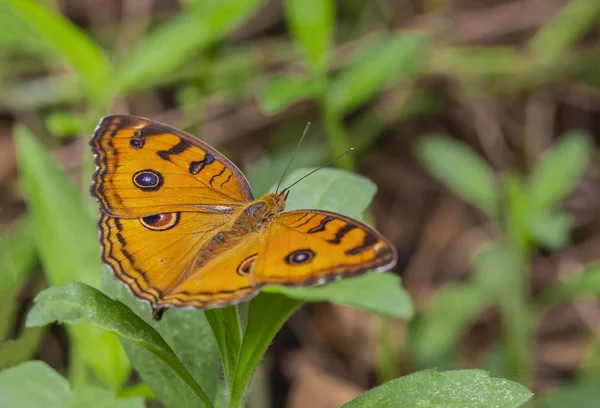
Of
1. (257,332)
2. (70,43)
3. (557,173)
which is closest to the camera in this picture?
(257,332)

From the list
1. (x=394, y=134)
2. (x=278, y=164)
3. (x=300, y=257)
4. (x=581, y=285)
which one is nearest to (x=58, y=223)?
(x=300, y=257)

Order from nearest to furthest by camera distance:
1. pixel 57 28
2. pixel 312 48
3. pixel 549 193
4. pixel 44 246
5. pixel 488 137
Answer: pixel 44 246 → pixel 57 28 → pixel 312 48 → pixel 549 193 → pixel 488 137

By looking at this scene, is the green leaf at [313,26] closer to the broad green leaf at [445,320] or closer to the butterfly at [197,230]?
the butterfly at [197,230]

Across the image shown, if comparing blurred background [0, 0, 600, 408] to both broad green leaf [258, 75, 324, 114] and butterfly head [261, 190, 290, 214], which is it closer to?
broad green leaf [258, 75, 324, 114]

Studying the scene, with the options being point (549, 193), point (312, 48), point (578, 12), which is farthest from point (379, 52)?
point (578, 12)

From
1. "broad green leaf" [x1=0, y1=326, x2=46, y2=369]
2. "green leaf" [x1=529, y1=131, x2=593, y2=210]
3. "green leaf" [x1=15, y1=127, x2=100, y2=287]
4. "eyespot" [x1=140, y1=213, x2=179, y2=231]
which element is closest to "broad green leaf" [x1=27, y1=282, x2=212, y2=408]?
"eyespot" [x1=140, y1=213, x2=179, y2=231]

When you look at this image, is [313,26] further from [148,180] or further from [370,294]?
[370,294]

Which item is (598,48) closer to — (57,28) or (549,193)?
(549,193)
